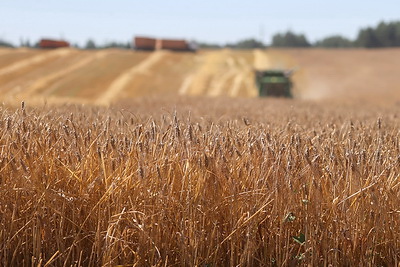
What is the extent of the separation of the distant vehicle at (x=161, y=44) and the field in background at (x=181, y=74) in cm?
231

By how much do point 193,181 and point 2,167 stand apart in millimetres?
1343

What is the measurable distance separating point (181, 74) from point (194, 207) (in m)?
33.9

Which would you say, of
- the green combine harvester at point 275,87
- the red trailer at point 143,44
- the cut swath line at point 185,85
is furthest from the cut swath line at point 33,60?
the green combine harvester at point 275,87

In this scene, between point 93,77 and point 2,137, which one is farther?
point 93,77

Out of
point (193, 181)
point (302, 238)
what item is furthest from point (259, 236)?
point (193, 181)

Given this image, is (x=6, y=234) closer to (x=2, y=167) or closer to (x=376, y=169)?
(x=2, y=167)

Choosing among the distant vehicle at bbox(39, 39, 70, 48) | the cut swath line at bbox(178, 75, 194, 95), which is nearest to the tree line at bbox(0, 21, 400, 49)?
the distant vehicle at bbox(39, 39, 70, 48)

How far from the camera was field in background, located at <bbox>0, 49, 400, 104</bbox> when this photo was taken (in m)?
29.6

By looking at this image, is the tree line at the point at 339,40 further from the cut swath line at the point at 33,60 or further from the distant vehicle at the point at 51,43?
the cut swath line at the point at 33,60

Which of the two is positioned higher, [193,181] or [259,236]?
[193,181]

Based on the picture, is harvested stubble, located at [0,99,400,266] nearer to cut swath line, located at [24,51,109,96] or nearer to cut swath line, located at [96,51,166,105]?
cut swath line, located at [96,51,166,105]

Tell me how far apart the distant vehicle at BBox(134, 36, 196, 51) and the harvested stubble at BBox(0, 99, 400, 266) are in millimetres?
46384

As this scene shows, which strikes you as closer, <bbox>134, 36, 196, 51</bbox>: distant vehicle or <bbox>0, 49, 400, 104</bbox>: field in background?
<bbox>0, 49, 400, 104</bbox>: field in background

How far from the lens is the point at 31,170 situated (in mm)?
3959
